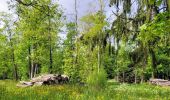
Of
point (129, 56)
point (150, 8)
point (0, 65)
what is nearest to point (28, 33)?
point (129, 56)

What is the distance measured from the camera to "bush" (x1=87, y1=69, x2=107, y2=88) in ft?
48.4

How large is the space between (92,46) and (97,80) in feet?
29.1

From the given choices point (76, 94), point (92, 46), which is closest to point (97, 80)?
point (76, 94)

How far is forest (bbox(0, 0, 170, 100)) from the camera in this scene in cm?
1138

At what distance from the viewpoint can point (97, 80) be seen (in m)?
14.9

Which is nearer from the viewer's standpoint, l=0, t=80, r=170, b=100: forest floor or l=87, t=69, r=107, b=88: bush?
l=0, t=80, r=170, b=100: forest floor

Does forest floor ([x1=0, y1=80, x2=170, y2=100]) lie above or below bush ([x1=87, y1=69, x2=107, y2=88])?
below

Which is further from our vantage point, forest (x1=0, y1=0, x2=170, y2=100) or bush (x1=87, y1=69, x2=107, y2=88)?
bush (x1=87, y1=69, x2=107, y2=88)

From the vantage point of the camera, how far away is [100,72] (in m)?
15.5

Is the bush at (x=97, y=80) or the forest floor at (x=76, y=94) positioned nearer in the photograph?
the forest floor at (x=76, y=94)

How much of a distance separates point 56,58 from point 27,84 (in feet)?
124

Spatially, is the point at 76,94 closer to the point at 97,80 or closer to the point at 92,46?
the point at 97,80

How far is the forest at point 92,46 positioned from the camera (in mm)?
11380

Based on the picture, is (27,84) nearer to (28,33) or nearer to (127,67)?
(28,33)
